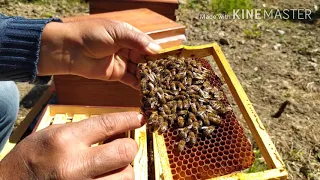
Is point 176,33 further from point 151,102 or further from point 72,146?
point 72,146

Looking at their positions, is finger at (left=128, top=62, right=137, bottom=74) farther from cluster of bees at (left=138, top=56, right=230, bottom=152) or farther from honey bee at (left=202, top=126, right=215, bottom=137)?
honey bee at (left=202, top=126, right=215, bottom=137)

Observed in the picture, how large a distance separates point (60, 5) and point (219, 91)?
14.7 ft

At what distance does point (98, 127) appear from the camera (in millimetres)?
1721

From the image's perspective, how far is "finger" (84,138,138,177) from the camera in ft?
5.28

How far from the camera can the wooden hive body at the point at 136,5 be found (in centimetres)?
392

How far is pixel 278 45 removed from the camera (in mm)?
5145

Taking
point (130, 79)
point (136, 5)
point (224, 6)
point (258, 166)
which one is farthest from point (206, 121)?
point (224, 6)

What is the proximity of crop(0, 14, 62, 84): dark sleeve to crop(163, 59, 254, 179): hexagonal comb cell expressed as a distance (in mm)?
1218

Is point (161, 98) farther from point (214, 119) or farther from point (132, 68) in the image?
point (132, 68)

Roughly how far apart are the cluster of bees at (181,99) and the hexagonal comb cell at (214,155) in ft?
0.15

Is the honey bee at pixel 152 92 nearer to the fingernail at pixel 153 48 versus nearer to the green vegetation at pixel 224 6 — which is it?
the fingernail at pixel 153 48

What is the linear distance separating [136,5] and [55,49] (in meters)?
1.69

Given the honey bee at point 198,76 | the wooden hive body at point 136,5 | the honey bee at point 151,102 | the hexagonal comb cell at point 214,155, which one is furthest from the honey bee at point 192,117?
the wooden hive body at point 136,5

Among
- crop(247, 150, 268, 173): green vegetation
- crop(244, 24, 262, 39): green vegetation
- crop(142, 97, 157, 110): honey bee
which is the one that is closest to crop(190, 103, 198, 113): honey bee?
crop(142, 97, 157, 110): honey bee
